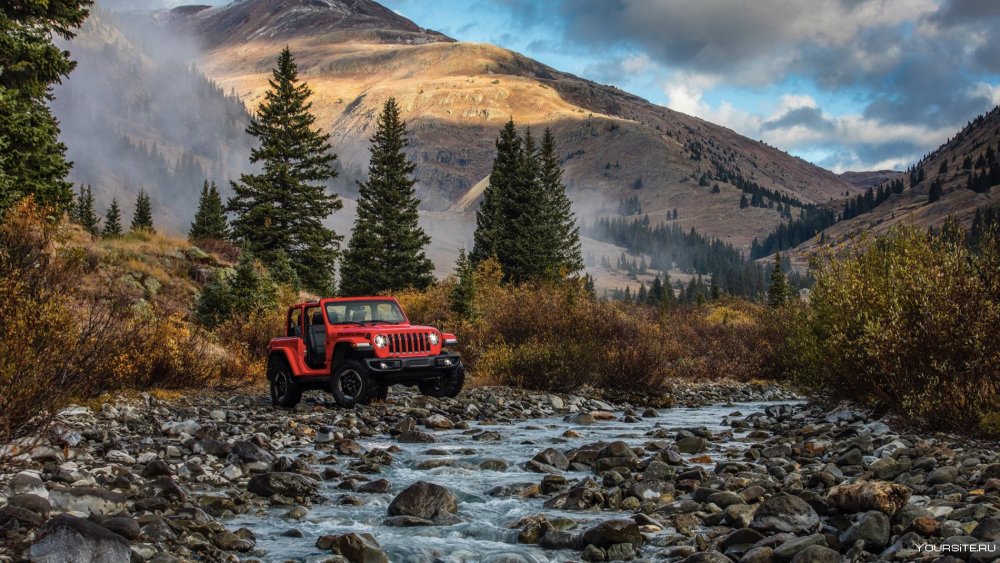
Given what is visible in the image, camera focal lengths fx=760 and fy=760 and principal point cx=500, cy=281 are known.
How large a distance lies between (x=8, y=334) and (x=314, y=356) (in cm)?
748

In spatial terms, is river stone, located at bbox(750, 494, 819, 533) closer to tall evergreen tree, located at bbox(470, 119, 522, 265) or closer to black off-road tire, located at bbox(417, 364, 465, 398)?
black off-road tire, located at bbox(417, 364, 465, 398)

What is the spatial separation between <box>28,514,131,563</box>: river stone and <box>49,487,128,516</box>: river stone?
50.2 inches

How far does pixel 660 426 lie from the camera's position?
16438 millimetres

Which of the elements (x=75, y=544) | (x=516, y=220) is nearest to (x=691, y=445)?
(x=75, y=544)

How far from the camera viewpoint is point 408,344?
15.8 meters

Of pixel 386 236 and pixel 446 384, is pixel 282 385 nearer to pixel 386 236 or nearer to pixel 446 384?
pixel 446 384

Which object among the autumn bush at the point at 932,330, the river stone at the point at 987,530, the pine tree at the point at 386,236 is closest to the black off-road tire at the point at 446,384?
the autumn bush at the point at 932,330

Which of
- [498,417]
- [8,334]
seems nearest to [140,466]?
[8,334]

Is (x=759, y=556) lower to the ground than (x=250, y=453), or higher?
lower

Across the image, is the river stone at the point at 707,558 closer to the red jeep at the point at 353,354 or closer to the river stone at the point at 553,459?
the river stone at the point at 553,459

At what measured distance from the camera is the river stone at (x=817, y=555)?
6000mm

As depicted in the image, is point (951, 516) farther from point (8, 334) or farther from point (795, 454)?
point (8, 334)

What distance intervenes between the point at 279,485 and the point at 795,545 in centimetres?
575

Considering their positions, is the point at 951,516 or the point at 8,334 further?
the point at 8,334
